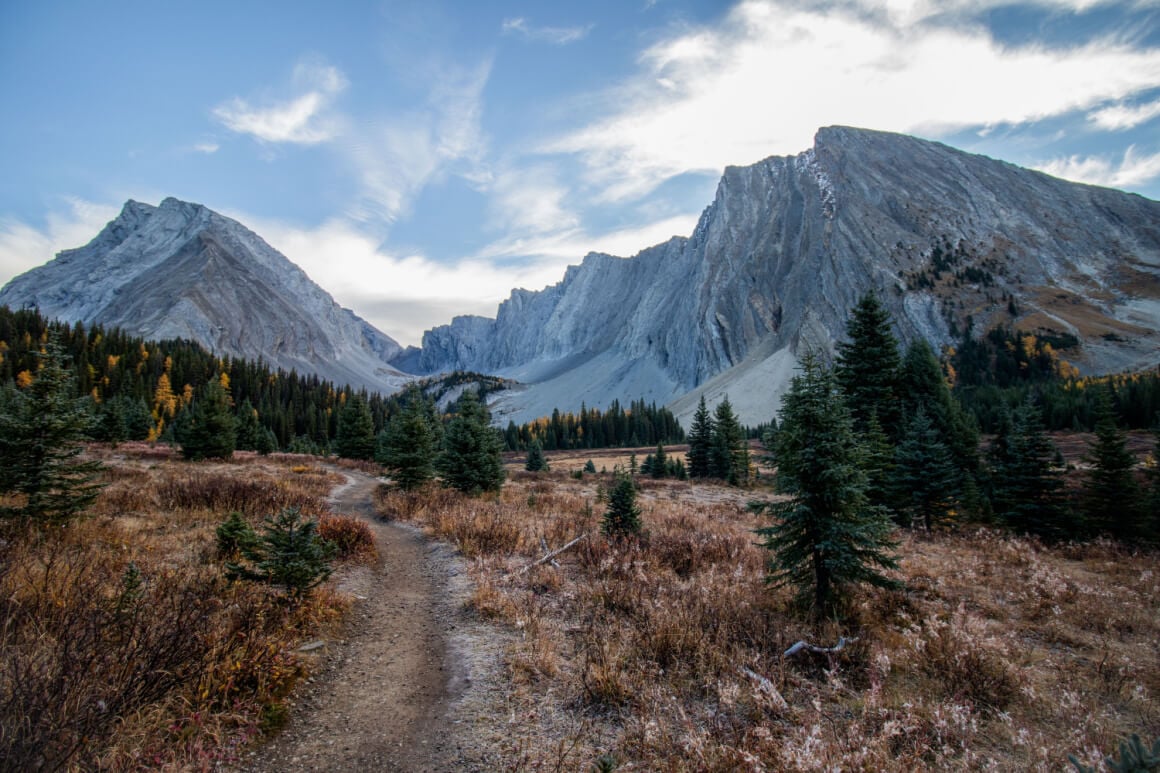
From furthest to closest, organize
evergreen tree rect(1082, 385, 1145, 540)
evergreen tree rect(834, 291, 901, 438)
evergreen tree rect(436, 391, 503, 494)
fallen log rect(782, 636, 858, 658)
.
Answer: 1. evergreen tree rect(834, 291, 901, 438)
2. evergreen tree rect(436, 391, 503, 494)
3. evergreen tree rect(1082, 385, 1145, 540)
4. fallen log rect(782, 636, 858, 658)

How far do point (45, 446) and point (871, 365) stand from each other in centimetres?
2809

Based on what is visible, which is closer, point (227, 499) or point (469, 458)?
point (227, 499)

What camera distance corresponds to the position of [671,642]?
6570mm

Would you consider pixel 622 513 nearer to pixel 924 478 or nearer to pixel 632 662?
pixel 632 662

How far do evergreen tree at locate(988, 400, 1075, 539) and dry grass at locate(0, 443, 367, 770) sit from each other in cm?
2539

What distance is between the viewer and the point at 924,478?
1933 centimetres

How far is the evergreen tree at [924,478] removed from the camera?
19094 mm

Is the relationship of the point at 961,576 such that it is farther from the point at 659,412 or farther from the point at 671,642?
the point at 659,412

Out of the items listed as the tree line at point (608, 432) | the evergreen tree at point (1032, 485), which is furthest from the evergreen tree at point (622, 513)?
the tree line at point (608, 432)

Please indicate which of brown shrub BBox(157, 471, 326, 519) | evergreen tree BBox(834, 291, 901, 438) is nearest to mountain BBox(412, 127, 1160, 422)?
evergreen tree BBox(834, 291, 901, 438)

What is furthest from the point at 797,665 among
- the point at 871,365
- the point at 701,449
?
the point at 701,449

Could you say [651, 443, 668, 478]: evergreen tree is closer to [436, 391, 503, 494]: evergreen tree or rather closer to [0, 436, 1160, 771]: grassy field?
[436, 391, 503, 494]: evergreen tree

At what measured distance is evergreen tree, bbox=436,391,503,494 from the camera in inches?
873

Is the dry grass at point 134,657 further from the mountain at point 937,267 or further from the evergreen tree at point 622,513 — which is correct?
the mountain at point 937,267
